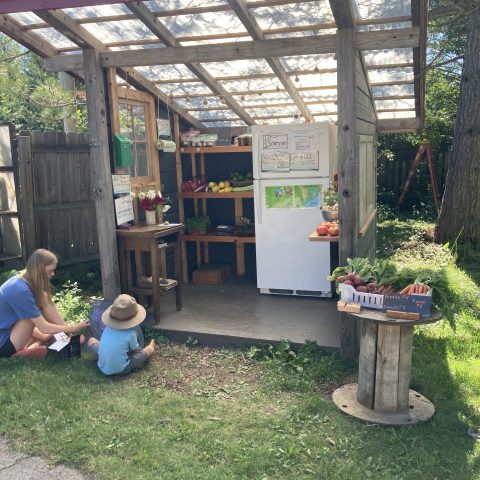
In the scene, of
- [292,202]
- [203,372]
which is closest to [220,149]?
[292,202]

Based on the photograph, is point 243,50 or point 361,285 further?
point 243,50

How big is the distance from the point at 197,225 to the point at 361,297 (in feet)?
12.3

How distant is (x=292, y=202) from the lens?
6.25 meters

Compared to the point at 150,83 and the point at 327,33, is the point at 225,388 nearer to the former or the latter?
the point at 327,33

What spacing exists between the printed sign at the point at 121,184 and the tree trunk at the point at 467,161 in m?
5.59

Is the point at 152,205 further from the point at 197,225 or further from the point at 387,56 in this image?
the point at 387,56

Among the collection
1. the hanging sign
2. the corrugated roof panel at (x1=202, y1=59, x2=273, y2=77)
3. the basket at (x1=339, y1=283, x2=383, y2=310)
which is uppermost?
the corrugated roof panel at (x1=202, y1=59, x2=273, y2=77)

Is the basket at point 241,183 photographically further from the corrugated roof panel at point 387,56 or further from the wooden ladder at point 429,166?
the wooden ladder at point 429,166

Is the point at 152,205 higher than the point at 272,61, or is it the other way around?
the point at 272,61

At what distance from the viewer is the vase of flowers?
579 cm

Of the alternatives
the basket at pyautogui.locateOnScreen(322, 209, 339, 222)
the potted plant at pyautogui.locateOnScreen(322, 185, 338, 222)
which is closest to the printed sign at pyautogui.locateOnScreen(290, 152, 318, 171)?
the potted plant at pyautogui.locateOnScreen(322, 185, 338, 222)

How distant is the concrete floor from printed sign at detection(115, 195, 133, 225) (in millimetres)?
1078

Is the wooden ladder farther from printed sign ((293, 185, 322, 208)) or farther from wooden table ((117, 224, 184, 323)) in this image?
→ wooden table ((117, 224, 184, 323))

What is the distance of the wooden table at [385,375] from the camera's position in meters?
3.79
